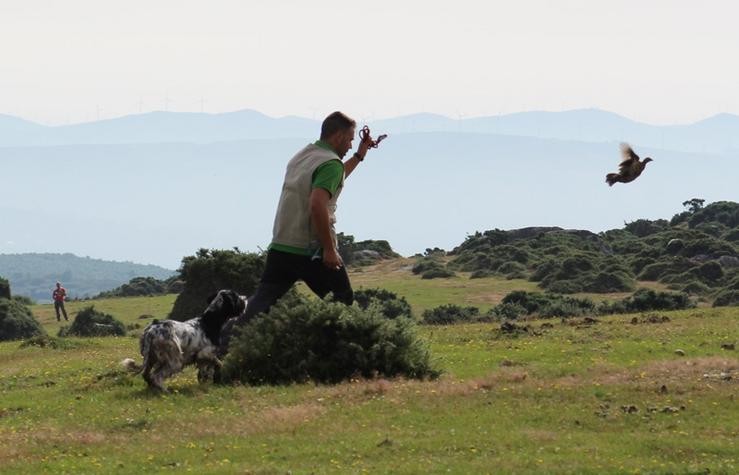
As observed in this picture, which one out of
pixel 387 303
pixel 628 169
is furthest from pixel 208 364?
pixel 387 303

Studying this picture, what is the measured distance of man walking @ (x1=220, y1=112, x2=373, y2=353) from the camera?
1692 cm

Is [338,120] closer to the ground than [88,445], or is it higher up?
higher up

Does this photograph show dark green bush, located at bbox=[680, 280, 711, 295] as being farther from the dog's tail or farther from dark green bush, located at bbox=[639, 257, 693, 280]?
the dog's tail

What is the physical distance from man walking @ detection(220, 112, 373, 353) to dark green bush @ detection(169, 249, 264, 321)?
62.2ft

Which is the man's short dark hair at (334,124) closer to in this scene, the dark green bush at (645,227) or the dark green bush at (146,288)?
the dark green bush at (146,288)

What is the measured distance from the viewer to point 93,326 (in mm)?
43531

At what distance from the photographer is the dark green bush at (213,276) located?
36938 millimetres

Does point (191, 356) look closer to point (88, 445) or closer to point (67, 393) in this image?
point (67, 393)

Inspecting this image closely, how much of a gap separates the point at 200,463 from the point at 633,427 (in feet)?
15.8

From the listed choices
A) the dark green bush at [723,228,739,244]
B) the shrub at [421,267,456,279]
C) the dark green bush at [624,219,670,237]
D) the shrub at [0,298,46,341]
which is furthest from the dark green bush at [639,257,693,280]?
the dark green bush at [624,219,670,237]

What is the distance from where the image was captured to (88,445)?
1409cm

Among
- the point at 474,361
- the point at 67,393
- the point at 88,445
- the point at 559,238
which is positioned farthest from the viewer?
the point at 559,238

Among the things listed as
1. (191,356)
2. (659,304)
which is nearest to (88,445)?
(191,356)

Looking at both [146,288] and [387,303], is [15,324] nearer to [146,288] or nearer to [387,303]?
[387,303]
